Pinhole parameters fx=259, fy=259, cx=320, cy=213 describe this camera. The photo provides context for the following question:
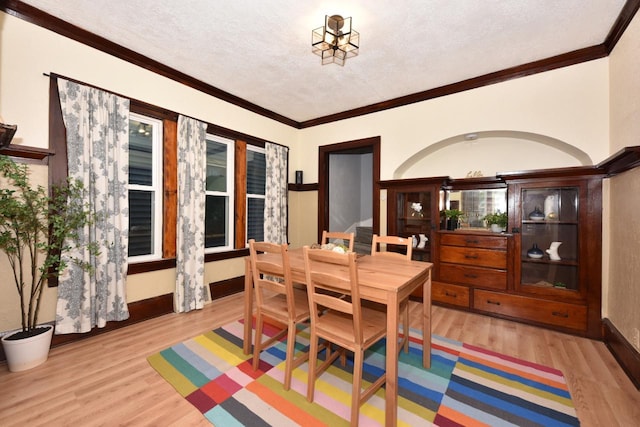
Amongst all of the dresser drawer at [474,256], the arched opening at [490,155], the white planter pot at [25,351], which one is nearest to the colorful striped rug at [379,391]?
the white planter pot at [25,351]

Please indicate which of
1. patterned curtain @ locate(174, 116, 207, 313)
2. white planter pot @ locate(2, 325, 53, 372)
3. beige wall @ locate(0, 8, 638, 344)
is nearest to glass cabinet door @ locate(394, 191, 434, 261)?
beige wall @ locate(0, 8, 638, 344)

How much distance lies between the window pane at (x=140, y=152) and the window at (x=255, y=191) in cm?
139

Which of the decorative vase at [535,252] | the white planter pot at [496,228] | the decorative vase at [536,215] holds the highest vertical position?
the decorative vase at [536,215]

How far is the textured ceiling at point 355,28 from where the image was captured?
2.06m

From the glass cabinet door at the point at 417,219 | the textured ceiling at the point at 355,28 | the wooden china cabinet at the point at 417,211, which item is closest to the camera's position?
the textured ceiling at the point at 355,28

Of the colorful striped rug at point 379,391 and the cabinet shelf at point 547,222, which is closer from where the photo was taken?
the colorful striped rug at point 379,391

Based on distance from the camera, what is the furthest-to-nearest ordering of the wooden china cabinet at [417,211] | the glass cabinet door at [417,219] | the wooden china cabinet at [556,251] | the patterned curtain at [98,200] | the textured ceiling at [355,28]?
the glass cabinet door at [417,219] < the wooden china cabinet at [417,211] < the wooden china cabinet at [556,251] < the patterned curtain at [98,200] < the textured ceiling at [355,28]

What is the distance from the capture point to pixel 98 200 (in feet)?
7.94

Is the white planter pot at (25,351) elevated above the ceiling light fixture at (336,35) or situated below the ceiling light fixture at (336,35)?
below

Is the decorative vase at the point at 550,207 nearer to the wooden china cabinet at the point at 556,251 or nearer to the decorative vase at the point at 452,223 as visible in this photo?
the wooden china cabinet at the point at 556,251

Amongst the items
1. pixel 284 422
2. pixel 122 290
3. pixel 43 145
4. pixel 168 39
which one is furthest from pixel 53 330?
pixel 168 39

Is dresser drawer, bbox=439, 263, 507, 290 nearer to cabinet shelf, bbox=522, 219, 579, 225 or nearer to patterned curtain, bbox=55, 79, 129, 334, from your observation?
cabinet shelf, bbox=522, 219, 579, 225

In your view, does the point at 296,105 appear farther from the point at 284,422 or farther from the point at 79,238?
the point at 284,422

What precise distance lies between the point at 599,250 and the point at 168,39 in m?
4.57
